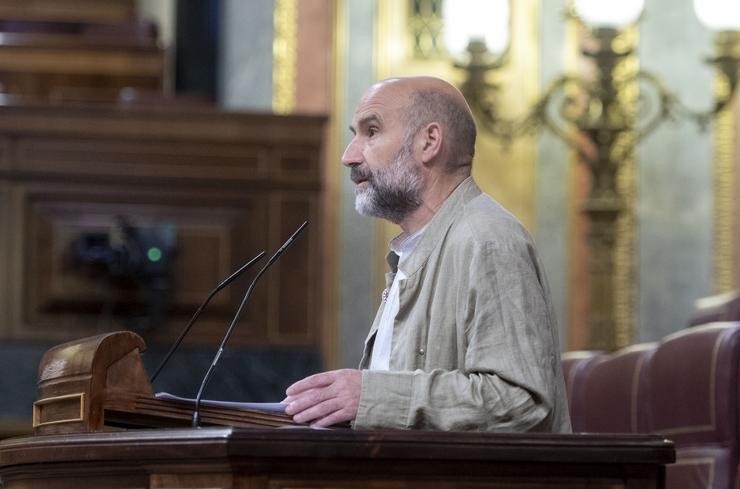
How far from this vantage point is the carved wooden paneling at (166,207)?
23.1ft

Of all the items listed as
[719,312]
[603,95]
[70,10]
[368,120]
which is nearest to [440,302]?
[368,120]

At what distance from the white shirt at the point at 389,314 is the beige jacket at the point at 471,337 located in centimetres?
5

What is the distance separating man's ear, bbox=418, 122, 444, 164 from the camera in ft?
8.87

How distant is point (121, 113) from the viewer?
7199 mm

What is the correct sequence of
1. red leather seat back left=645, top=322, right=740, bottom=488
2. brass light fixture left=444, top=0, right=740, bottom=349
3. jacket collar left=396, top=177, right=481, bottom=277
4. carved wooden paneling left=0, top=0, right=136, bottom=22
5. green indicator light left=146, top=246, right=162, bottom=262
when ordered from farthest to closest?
1. carved wooden paneling left=0, top=0, right=136, bottom=22
2. green indicator light left=146, top=246, right=162, bottom=262
3. brass light fixture left=444, top=0, right=740, bottom=349
4. red leather seat back left=645, top=322, right=740, bottom=488
5. jacket collar left=396, top=177, right=481, bottom=277

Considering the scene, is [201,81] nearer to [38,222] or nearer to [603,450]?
[38,222]

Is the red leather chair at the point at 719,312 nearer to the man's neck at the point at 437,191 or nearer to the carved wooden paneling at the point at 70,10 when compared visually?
the man's neck at the point at 437,191

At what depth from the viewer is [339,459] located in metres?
2.09

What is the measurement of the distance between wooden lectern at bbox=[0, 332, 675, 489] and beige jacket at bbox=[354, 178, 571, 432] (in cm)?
22

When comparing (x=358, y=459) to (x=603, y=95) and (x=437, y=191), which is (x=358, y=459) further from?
(x=603, y=95)

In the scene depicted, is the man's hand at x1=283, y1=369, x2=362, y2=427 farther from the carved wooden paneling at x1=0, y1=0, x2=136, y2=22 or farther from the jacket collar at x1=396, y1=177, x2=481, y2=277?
the carved wooden paneling at x1=0, y1=0, x2=136, y2=22

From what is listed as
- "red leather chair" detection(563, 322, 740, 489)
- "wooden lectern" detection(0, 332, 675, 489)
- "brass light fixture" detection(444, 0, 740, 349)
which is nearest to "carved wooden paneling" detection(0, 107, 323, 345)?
"brass light fixture" detection(444, 0, 740, 349)

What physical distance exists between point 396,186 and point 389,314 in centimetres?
21

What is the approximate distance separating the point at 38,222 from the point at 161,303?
0.62 metres
